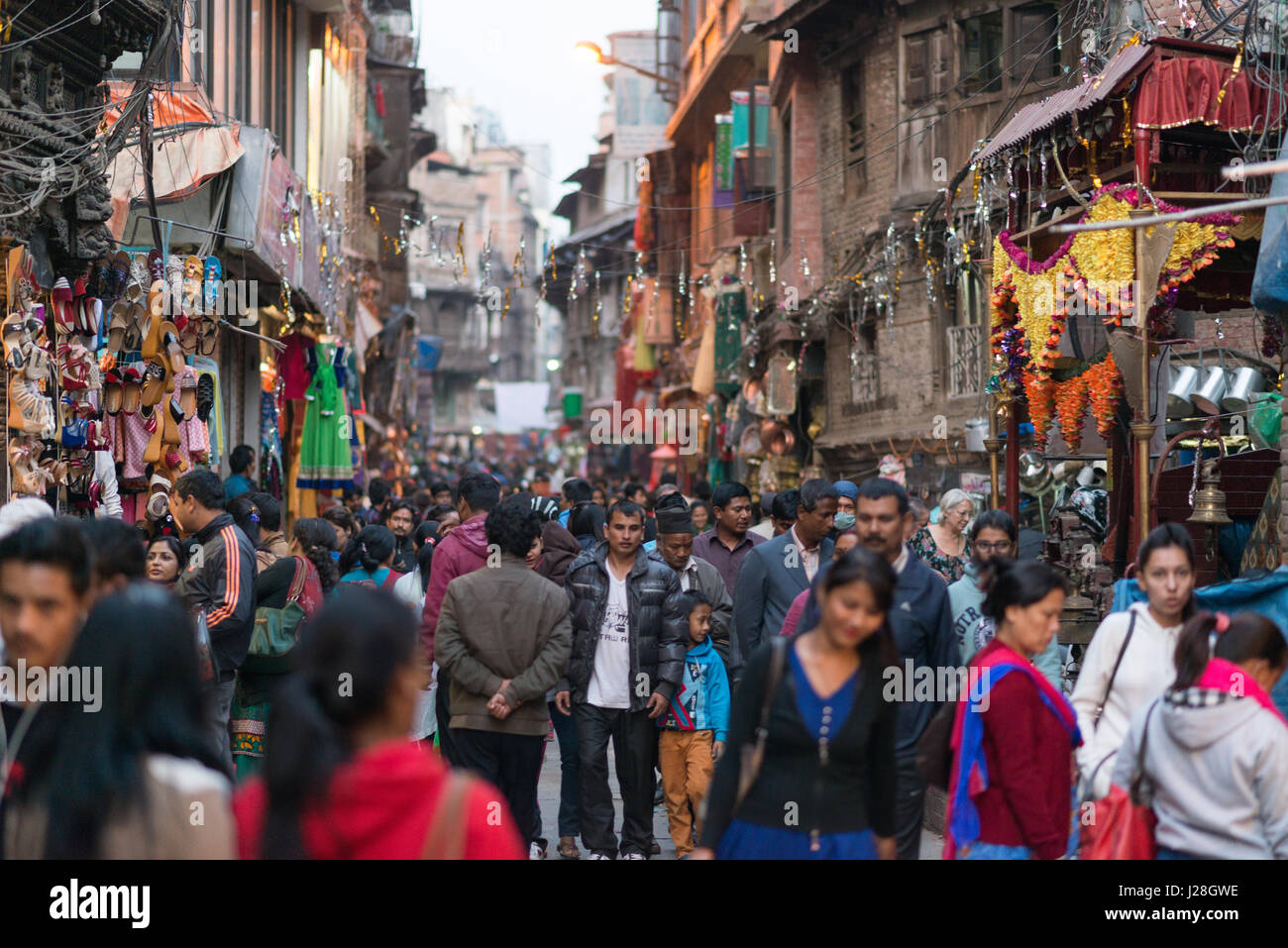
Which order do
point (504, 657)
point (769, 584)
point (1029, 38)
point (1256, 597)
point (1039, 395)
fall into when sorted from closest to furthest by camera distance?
1. point (504, 657)
2. point (1256, 597)
3. point (769, 584)
4. point (1039, 395)
5. point (1029, 38)

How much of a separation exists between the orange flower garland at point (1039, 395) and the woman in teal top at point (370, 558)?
4.59 metres

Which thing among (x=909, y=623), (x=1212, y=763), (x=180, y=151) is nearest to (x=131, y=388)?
(x=180, y=151)

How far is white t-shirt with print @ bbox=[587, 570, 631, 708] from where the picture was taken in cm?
852

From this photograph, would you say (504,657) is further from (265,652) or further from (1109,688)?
(1109,688)

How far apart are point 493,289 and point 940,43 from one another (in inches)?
271

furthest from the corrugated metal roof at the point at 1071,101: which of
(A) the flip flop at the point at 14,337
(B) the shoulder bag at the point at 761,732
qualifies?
(A) the flip flop at the point at 14,337

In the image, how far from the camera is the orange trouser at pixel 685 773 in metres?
8.62

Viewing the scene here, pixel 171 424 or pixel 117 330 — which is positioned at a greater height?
pixel 117 330

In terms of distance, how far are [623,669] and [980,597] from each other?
6.75 ft

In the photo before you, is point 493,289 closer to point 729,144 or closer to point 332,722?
point 729,144

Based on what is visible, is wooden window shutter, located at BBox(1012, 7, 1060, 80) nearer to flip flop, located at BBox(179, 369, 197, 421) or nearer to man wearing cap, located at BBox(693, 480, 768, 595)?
man wearing cap, located at BBox(693, 480, 768, 595)

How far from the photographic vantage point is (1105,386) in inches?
412

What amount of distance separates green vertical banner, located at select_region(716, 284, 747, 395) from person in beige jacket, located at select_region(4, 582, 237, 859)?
27.0 meters
